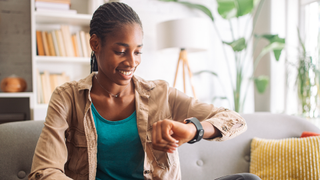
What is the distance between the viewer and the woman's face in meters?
0.97

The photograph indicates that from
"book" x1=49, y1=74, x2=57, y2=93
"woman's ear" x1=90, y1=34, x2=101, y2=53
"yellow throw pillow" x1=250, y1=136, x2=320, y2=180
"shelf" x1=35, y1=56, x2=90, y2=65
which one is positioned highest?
"woman's ear" x1=90, y1=34, x2=101, y2=53

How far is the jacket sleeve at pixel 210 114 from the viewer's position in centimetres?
94

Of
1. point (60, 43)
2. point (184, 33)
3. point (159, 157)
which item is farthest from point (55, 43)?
point (159, 157)

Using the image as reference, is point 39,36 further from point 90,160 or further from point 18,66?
point 90,160

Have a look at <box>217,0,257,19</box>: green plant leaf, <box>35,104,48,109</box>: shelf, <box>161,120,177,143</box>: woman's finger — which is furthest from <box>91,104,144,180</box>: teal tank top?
<box>217,0,257,19</box>: green plant leaf

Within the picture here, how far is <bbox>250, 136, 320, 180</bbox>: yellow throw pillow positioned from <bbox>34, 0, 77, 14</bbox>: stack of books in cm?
189

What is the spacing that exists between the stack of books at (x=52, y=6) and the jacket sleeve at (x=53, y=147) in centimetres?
151

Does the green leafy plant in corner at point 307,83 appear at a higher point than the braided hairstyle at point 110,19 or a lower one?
lower

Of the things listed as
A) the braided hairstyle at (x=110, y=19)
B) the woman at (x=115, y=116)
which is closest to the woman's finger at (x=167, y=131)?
the woman at (x=115, y=116)

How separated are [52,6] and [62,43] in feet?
1.05

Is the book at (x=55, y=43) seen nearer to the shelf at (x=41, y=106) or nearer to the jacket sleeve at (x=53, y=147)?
the shelf at (x=41, y=106)

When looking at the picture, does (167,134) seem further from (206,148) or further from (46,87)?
(46,87)

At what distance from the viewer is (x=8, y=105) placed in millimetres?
2168

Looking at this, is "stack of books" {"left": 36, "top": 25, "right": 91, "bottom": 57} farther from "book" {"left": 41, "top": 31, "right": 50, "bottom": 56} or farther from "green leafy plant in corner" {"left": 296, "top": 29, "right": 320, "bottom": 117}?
"green leafy plant in corner" {"left": 296, "top": 29, "right": 320, "bottom": 117}
